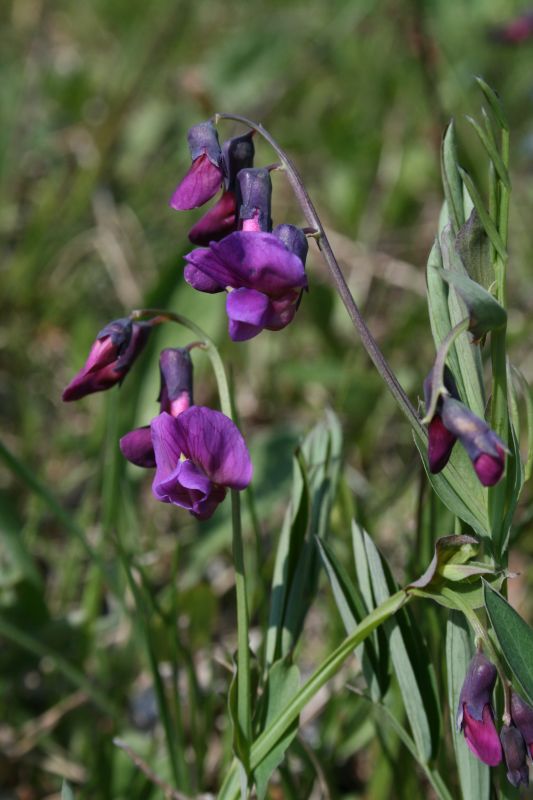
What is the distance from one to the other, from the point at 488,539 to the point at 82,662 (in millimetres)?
1120

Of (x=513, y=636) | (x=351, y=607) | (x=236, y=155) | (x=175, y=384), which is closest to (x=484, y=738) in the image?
(x=513, y=636)

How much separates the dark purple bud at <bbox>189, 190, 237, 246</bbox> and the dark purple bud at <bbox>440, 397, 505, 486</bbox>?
454 millimetres

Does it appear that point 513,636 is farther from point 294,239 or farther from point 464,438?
point 294,239

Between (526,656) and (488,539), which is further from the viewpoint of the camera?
(488,539)

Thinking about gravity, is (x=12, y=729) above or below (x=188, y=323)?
below

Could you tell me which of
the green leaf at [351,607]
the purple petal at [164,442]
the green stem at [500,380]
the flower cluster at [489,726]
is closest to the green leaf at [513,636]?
the flower cluster at [489,726]

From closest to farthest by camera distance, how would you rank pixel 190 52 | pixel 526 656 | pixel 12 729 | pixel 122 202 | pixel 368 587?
pixel 526 656 < pixel 368 587 < pixel 12 729 < pixel 122 202 < pixel 190 52

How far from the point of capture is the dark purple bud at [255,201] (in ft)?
4.42

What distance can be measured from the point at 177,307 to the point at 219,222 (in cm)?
136

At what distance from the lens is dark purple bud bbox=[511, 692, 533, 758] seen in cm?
130

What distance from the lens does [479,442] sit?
1.13 m


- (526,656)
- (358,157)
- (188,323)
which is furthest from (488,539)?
(358,157)

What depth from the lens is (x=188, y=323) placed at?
1.44 m

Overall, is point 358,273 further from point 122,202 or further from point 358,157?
point 122,202
